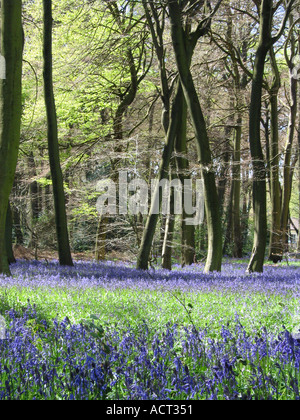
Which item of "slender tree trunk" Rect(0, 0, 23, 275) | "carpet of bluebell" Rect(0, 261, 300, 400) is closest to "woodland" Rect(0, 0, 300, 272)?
"slender tree trunk" Rect(0, 0, 23, 275)

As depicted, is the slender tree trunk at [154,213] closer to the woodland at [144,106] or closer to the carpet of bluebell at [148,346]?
the woodland at [144,106]

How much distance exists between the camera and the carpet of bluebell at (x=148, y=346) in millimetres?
3033

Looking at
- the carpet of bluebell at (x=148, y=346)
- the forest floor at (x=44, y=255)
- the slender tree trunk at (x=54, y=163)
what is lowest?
the forest floor at (x=44, y=255)

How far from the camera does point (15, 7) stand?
9000 mm

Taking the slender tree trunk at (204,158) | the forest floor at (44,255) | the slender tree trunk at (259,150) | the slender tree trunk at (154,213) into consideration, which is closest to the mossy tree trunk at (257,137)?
the slender tree trunk at (259,150)

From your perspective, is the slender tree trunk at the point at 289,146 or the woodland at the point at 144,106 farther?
the slender tree trunk at the point at 289,146

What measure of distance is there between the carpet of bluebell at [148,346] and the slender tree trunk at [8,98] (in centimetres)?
237

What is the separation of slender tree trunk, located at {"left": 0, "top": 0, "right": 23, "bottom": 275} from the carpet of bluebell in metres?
2.37

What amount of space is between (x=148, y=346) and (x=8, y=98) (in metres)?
6.52

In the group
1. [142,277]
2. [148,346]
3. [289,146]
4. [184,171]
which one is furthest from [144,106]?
[148,346]

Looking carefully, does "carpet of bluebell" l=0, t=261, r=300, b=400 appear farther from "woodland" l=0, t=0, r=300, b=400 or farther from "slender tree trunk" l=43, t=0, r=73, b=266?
Answer: "slender tree trunk" l=43, t=0, r=73, b=266

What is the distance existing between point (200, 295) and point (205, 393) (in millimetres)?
3537

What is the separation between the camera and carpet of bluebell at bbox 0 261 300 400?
3033mm
